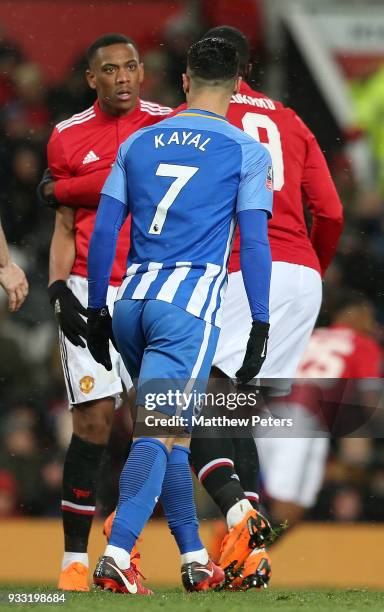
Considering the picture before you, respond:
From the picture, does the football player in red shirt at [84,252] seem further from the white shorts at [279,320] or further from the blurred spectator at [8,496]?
the blurred spectator at [8,496]

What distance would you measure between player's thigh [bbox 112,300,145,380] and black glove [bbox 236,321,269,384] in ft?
1.06

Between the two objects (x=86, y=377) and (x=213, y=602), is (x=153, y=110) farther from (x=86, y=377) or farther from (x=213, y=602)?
(x=213, y=602)

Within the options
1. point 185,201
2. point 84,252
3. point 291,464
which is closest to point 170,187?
point 185,201

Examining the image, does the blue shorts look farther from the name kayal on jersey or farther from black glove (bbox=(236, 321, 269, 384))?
the name kayal on jersey

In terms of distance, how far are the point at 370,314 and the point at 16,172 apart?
215 cm

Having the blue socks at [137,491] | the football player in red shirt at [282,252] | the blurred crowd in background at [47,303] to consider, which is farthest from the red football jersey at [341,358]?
the blue socks at [137,491]

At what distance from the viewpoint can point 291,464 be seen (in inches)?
274

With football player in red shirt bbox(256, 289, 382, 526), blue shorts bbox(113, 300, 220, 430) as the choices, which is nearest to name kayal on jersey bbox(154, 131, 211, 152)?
blue shorts bbox(113, 300, 220, 430)

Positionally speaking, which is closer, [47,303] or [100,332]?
[100,332]

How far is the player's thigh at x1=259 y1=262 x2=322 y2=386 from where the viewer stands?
523 centimetres

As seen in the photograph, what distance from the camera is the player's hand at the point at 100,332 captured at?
14.7 feet

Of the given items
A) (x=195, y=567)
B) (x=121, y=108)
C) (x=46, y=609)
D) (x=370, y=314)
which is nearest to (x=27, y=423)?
(x=370, y=314)

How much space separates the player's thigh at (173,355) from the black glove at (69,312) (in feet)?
3.09

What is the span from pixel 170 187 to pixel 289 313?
107 centimetres
